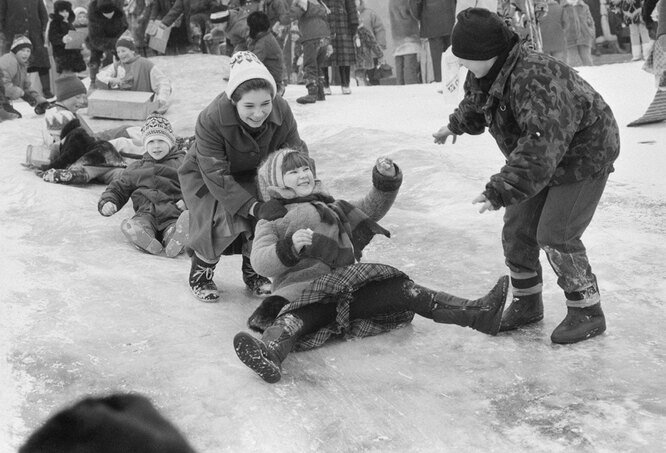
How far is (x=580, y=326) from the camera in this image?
3.72 metres

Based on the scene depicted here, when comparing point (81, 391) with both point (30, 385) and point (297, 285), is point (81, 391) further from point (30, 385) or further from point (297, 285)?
point (297, 285)

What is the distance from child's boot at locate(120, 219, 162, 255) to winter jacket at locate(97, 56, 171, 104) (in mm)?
4908

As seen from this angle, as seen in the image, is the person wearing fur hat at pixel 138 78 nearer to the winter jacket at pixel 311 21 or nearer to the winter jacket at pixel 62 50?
the winter jacket at pixel 311 21

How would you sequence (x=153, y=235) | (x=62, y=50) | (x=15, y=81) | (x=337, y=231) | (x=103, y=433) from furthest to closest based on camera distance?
(x=62, y=50)
(x=15, y=81)
(x=153, y=235)
(x=337, y=231)
(x=103, y=433)

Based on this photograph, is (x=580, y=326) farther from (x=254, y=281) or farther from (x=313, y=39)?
(x=313, y=39)

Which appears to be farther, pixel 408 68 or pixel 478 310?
pixel 408 68

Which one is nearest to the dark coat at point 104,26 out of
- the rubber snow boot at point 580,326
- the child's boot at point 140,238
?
the child's boot at point 140,238

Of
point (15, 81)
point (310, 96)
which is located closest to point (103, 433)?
point (310, 96)

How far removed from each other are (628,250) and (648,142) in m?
3.07

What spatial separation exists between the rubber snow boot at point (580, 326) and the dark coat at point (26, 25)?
10977 millimetres

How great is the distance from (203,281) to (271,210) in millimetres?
780

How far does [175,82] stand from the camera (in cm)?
1228

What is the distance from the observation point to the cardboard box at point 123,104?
1047cm

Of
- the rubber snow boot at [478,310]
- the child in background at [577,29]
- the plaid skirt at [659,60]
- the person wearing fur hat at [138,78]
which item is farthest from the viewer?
the child in background at [577,29]
